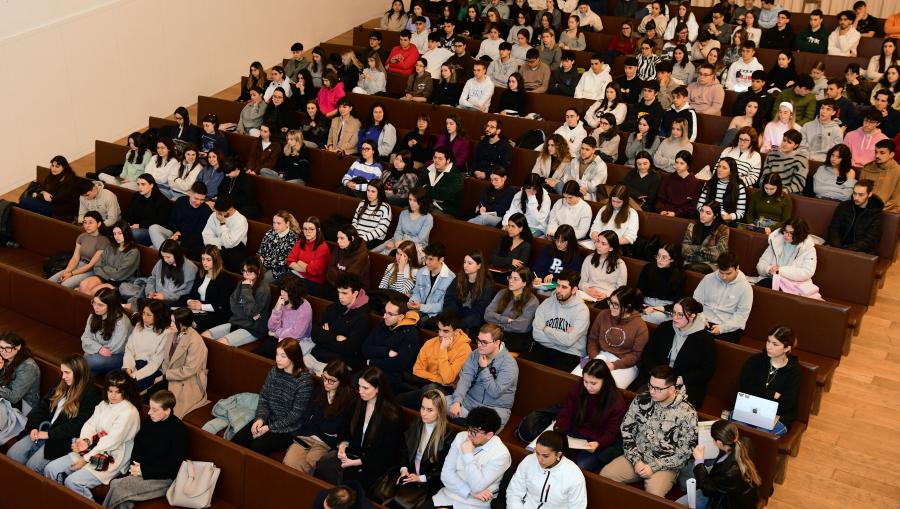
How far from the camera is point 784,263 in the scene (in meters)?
6.04

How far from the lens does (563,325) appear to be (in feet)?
18.0

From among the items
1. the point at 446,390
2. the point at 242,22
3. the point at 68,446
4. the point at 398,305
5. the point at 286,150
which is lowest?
the point at 68,446

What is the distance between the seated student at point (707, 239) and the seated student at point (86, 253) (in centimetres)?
411

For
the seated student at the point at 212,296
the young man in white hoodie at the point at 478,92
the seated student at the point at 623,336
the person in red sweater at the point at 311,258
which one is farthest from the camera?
the young man in white hoodie at the point at 478,92

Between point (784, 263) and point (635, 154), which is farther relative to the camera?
point (635, 154)

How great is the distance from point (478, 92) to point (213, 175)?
258 cm

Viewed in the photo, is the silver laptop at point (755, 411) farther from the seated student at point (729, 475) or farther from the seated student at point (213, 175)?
the seated student at point (213, 175)

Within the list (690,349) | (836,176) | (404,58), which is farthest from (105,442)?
(404,58)

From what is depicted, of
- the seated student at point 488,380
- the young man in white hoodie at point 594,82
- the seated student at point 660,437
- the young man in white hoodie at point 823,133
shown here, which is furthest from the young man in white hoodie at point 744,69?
the seated student at point 660,437

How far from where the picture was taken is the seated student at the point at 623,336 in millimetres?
5234

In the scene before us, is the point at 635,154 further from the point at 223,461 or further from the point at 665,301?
the point at 223,461

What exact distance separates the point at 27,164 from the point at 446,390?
17.5 feet

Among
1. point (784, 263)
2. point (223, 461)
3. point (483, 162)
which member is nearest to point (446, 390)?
point (223, 461)

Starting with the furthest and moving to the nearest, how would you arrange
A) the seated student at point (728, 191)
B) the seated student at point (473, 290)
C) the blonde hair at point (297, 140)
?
the blonde hair at point (297, 140)
the seated student at point (728, 191)
the seated student at point (473, 290)
